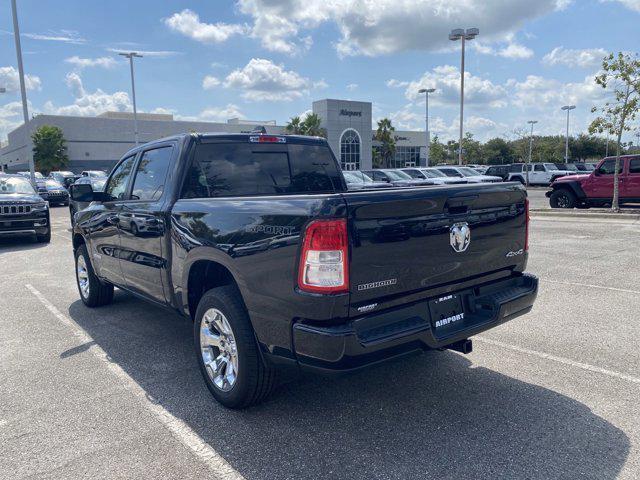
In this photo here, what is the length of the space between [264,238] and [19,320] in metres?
4.57

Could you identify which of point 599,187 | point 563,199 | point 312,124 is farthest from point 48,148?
point 599,187

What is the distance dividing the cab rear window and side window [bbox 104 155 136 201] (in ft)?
4.47

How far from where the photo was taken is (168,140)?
462cm

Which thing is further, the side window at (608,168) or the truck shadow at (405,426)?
the side window at (608,168)

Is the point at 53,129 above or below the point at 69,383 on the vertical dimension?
above

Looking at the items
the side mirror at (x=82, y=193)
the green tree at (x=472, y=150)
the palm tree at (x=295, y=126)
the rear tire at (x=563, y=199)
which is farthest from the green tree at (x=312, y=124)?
the side mirror at (x=82, y=193)

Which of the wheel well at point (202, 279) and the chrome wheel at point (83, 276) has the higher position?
the wheel well at point (202, 279)

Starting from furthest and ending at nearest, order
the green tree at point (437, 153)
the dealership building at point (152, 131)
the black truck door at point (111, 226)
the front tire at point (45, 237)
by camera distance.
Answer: the green tree at point (437, 153)
the dealership building at point (152, 131)
the front tire at point (45, 237)
the black truck door at point (111, 226)

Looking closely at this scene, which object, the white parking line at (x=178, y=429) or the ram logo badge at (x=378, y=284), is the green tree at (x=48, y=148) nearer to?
the white parking line at (x=178, y=429)

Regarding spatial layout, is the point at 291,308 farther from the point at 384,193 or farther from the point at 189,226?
the point at 189,226

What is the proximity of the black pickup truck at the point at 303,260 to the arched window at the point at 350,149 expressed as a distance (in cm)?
6360

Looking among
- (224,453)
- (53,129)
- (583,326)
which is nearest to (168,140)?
Result: (224,453)

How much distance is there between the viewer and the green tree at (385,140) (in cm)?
7388

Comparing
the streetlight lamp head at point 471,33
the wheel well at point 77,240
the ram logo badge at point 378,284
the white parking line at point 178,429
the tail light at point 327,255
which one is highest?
the streetlight lamp head at point 471,33
